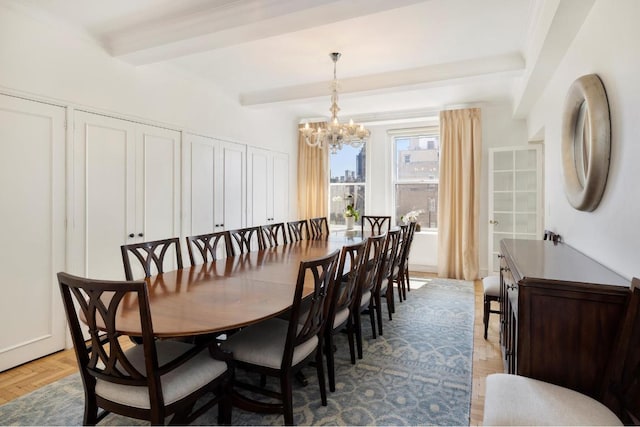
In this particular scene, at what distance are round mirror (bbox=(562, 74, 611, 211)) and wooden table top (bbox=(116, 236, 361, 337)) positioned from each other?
1.73 m

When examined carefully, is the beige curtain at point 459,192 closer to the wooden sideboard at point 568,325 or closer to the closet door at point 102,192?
the wooden sideboard at point 568,325

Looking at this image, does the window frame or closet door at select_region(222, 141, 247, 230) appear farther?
the window frame

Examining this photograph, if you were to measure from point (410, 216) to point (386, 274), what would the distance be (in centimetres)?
251

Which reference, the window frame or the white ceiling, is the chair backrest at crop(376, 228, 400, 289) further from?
the window frame

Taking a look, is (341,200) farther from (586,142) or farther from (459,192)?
(586,142)

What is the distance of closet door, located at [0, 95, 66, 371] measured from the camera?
2.56 metres

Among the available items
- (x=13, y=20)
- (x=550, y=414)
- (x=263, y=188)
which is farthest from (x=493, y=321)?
(x=13, y=20)

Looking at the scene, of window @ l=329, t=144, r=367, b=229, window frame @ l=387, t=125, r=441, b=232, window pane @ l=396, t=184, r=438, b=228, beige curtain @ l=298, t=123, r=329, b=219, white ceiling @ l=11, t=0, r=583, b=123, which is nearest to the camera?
white ceiling @ l=11, t=0, r=583, b=123

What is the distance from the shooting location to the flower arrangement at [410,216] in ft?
18.9

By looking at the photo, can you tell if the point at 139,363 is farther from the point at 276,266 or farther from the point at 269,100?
the point at 269,100

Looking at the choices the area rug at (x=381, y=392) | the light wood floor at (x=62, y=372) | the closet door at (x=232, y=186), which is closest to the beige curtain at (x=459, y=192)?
the area rug at (x=381, y=392)

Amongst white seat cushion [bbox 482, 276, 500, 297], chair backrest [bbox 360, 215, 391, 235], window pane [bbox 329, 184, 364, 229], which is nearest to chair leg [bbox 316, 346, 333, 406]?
white seat cushion [bbox 482, 276, 500, 297]

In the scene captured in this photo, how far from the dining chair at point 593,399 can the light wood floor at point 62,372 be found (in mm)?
719

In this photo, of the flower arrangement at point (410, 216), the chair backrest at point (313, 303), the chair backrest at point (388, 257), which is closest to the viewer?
the chair backrest at point (313, 303)
